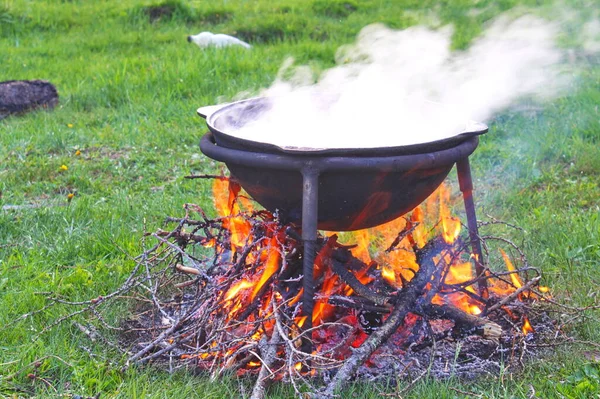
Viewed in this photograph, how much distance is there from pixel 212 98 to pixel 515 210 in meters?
3.14

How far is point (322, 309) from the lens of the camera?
2.79 metres

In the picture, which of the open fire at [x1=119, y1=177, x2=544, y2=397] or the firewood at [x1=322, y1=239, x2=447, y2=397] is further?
the open fire at [x1=119, y1=177, x2=544, y2=397]

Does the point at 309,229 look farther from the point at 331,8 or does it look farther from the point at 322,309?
the point at 331,8

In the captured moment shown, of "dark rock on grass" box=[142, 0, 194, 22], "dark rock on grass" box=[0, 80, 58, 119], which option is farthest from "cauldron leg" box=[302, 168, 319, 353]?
"dark rock on grass" box=[142, 0, 194, 22]

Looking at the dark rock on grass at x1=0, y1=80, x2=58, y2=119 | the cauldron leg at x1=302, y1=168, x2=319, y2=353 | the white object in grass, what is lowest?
the dark rock on grass at x1=0, y1=80, x2=58, y2=119

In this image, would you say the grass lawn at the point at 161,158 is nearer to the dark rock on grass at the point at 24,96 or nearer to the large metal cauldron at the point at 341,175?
the dark rock on grass at the point at 24,96

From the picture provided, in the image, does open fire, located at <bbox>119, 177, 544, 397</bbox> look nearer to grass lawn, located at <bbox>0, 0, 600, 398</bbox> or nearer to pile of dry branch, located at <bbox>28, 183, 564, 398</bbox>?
pile of dry branch, located at <bbox>28, 183, 564, 398</bbox>

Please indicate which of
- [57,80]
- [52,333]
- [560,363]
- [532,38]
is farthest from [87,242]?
[532,38]

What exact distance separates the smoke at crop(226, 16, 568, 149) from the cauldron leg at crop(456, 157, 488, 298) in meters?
0.15

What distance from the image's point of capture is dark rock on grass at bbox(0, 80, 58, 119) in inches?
246

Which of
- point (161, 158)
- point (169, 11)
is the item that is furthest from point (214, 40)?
point (161, 158)

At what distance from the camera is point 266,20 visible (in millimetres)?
8656

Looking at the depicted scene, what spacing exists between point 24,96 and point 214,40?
2.44 meters

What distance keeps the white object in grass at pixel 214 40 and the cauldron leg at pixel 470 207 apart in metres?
5.49
